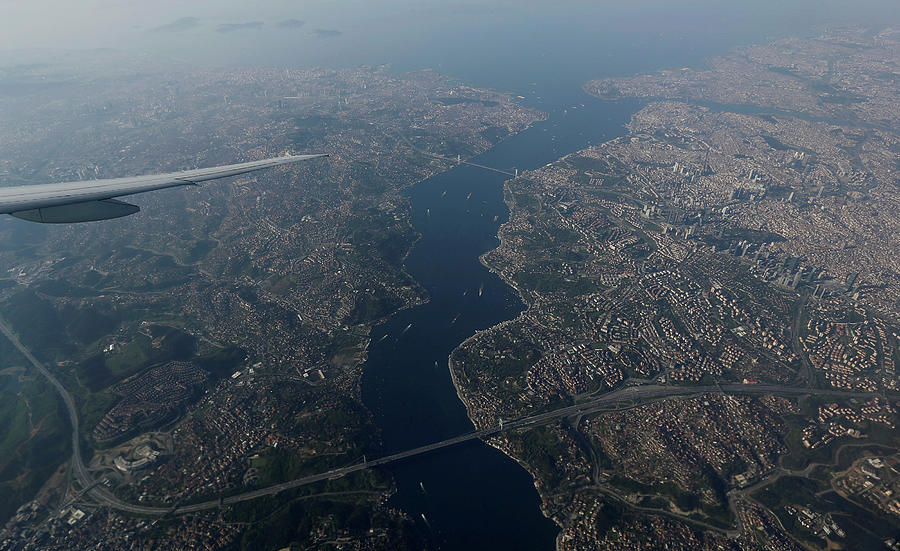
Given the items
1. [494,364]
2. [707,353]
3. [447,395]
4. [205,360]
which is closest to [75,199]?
[205,360]

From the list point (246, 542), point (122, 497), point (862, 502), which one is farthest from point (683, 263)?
point (122, 497)

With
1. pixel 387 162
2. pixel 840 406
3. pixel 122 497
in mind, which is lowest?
pixel 122 497

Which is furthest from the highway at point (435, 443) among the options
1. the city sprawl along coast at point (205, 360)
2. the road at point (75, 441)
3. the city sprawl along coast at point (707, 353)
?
the city sprawl along coast at point (707, 353)

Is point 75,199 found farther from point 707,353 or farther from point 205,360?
point 707,353

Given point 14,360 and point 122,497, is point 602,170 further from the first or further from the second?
point 14,360

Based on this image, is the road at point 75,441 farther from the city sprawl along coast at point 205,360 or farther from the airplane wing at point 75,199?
the airplane wing at point 75,199

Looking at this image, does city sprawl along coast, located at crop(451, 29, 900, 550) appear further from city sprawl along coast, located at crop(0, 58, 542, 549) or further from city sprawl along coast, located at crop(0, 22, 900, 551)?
city sprawl along coast, located at crop(0, 58, 542, 549)
